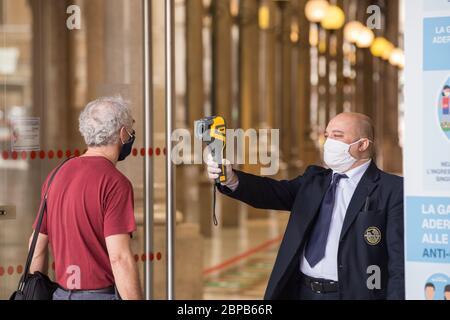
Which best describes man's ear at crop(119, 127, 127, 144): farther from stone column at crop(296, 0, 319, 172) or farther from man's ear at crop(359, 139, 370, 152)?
stone column at crop(296, 0, 319, 172)

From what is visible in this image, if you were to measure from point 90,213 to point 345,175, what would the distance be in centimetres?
113

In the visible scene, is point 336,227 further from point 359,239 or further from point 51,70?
point 51,70

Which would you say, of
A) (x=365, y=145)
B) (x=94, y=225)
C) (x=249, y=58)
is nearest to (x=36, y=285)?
(x=94, y=225)

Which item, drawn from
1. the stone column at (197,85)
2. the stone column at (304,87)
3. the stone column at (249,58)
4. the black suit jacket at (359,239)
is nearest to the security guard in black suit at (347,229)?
the black suit jacket at (359,239)

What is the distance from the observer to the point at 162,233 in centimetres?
569

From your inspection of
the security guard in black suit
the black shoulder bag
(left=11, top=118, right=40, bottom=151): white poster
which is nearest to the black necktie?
the security guard in black suit

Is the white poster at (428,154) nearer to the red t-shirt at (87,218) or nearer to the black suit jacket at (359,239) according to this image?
the black suit jacket at (359,239)

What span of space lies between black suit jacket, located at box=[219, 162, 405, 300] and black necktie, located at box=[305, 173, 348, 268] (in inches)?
1.1

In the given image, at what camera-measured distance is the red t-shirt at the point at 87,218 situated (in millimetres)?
4312

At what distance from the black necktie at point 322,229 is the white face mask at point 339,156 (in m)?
0.05

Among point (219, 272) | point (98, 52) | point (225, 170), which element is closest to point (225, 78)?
point (219, 272)

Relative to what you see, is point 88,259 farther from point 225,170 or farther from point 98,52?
point 98,52

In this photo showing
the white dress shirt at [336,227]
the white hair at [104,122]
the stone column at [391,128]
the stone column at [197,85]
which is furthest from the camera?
the stone column at [197,85]

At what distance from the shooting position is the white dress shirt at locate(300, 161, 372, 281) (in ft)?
14.2
